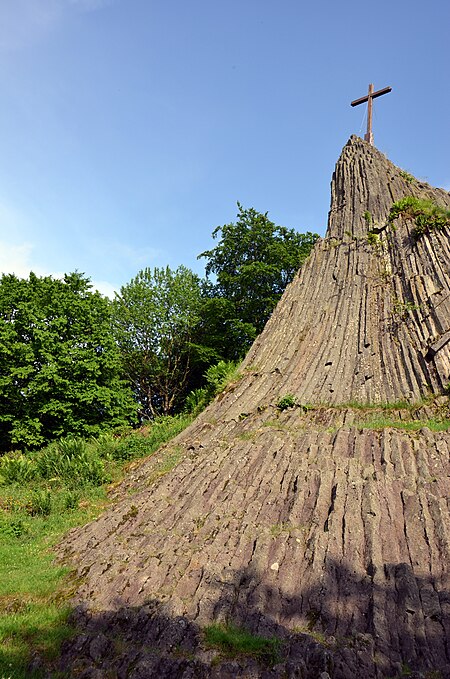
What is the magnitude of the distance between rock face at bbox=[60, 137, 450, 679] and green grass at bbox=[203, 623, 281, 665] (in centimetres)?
12

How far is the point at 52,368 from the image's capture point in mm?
21688

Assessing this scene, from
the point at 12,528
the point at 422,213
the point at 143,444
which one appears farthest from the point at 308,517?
the point at 422,213

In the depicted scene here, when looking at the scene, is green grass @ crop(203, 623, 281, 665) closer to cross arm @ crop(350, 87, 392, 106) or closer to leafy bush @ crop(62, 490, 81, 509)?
leafy bush @ crop(62, 490, 81, 509)

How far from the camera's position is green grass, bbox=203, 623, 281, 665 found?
5660 millimetres

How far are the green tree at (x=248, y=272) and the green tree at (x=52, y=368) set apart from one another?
26.2 ft

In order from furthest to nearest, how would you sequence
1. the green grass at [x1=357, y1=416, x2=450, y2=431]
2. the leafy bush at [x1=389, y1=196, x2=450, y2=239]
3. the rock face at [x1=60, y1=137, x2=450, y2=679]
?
1. the leafy bush at [x1=389, y1=196, x2=450, y2=239]
2. the green grass at [x1=357, y1=416, x2=450, y2=431]
3. the rock face at [x1=60, y1=137, x2=450, y2=679]

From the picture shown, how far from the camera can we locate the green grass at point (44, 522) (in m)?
6.56

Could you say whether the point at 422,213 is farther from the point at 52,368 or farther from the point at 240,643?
the point at 52,368

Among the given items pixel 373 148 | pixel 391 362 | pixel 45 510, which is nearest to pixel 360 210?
pixel 373 148

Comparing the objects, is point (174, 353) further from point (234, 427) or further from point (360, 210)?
point (234, 427)

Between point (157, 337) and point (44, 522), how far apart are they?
64.9 ft

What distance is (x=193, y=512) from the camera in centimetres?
946

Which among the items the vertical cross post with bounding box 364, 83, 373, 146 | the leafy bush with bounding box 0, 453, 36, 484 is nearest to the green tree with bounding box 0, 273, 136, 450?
the leafy bush with bounding box 0, 453, 36, 484

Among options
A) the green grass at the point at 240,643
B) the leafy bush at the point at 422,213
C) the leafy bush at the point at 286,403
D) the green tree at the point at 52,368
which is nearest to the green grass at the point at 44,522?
the green grass at the point at 240,643
